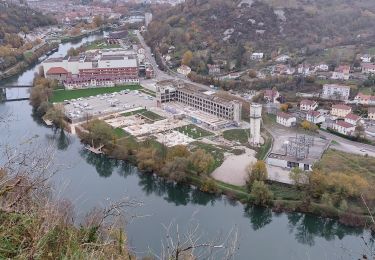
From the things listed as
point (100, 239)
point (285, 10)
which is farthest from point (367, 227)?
point (285, 10)

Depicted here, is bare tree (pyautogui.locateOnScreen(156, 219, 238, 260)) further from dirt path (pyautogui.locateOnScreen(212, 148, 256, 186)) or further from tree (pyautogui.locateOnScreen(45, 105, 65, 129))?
tree (pyautogui.locateOnScreen(45, 105, 65, 129))

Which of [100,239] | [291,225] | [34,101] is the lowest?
[291,225]

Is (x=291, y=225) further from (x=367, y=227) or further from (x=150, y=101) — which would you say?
(x=150, y=101)

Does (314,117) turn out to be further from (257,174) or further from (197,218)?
(197,218)

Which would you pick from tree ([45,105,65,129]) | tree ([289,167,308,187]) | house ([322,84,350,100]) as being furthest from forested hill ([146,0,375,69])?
tree ([289,167,308,187])

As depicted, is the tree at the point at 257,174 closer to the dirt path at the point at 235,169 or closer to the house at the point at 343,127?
the dirt path at the point at 235,169
